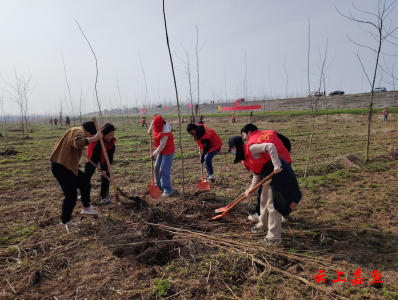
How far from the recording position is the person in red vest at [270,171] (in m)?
3.12

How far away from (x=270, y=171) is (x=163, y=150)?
2457mm

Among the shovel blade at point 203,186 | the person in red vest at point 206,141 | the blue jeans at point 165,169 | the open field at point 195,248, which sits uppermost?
the person in red vest at point 206,141

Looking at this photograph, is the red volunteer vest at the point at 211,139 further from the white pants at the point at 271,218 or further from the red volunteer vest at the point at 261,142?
the white pants at the point at 271,218

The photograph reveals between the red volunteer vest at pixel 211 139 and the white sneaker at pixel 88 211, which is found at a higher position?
the red volunteer vest at pixel 211 139

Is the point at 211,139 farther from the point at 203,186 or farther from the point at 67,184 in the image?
the point at 67,184

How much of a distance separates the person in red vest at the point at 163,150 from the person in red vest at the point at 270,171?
198cm

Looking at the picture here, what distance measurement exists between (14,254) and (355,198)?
17.8ft

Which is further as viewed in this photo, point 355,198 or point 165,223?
point 355,198

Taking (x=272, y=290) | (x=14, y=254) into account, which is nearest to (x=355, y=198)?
(x=272, y=290)

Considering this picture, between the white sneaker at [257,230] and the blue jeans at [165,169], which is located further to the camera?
the blue jeans at [165,169]

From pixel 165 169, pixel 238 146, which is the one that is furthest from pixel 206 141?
pixel 238 146

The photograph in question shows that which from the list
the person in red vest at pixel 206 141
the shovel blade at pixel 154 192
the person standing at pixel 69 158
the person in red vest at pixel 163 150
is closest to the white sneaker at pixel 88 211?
the person standing at pixel 69 158

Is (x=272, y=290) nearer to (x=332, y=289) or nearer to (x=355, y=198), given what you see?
(x=332, y=289)

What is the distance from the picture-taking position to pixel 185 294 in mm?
2508
